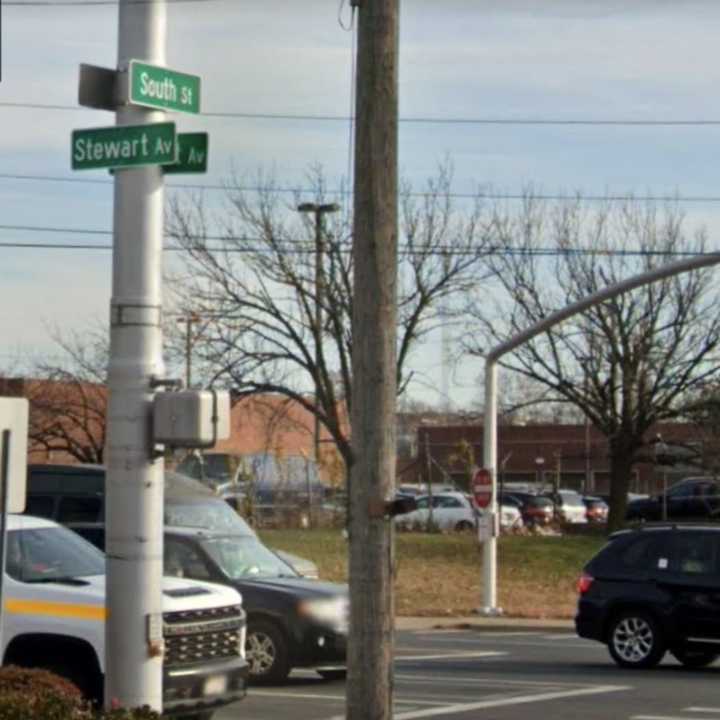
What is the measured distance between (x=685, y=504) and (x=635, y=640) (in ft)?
111

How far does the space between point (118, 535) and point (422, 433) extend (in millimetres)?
64127

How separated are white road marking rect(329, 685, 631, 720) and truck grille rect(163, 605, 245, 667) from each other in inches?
64.3

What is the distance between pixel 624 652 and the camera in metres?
21.1

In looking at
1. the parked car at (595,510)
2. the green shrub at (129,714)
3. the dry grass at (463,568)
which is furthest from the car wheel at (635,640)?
the parked car at (595,510)

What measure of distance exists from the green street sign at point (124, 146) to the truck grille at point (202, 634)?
459 cm

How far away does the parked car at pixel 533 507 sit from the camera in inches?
2202

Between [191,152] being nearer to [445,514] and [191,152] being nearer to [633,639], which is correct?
[633,639]

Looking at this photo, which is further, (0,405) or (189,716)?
(189,716)

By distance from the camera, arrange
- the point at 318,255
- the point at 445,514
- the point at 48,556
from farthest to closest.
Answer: the point at 445,514 → the point at 318,255 → the point at 48,556

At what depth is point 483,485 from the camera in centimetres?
2952

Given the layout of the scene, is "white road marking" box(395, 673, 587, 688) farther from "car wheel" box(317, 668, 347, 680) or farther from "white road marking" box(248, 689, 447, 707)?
"white road marking" box(248, 689, 447, 707)

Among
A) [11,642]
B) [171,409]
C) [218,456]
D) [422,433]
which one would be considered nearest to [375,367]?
[171,409]

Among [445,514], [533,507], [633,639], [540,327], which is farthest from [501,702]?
[533,507]

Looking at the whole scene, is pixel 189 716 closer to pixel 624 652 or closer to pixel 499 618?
pixel 624 652
